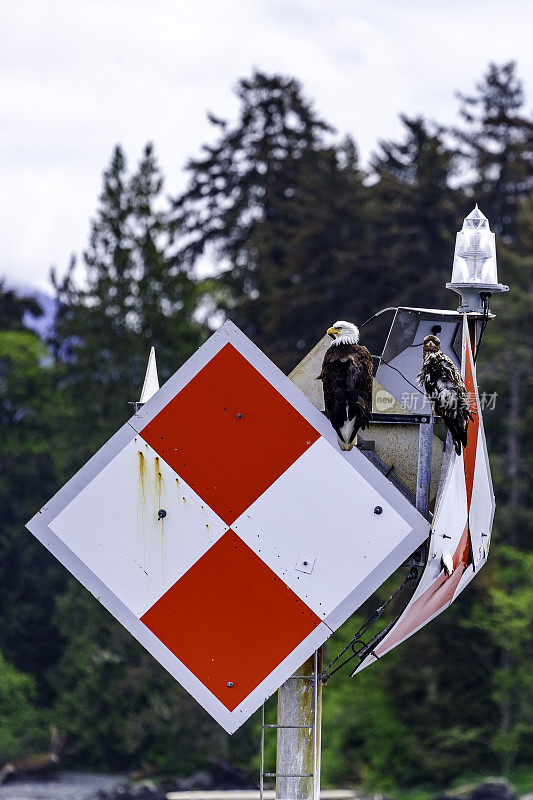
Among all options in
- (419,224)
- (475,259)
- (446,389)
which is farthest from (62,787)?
(475,259)

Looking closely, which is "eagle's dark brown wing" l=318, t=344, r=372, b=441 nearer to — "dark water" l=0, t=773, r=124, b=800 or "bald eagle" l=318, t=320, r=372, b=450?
"bald eagle" l=318, t=320, r=372, b=450

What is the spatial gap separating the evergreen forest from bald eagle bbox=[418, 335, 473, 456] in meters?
29.1

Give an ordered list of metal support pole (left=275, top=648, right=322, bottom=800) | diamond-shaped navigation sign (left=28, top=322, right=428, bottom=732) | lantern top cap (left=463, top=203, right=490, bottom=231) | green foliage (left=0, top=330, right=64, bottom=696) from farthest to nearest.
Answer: green foliage (left=0, top=330, right=64, bottom=696), lantern top cap (left=463, top=203, right=490, bottom=231), metal support pole (left=275, top=648, right=322, bottom=800), diamond-shaped navigation sign (left=28, top=322, right=428, bottom=732)

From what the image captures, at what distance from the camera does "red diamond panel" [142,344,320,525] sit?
3.64m

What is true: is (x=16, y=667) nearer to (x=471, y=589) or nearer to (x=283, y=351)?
(x=283, y=351)

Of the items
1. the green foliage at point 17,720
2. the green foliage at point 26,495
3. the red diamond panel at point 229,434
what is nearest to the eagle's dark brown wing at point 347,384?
the red diamond panel at point 229,434

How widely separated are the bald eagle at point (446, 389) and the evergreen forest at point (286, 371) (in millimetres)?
29132

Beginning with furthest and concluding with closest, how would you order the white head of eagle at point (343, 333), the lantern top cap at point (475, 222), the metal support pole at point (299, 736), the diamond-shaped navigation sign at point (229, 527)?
the lantern top cap at point (475, 222), the white head of eagle at point (343, 333), the metal support pole at point (299, 736), the diamond-shaped navigation sign at point (229, 527)


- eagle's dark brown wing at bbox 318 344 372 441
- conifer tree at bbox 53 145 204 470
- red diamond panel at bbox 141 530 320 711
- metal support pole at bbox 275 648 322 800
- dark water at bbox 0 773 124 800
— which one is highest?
conifer tree at bbox 53 145 204 470

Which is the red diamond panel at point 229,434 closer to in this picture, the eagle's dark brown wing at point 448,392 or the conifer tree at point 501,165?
the eagle's dark brown wing at point 448,392

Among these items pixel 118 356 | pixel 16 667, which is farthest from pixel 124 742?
pixel 118 356

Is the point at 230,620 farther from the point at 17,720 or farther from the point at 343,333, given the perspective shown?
the point at 17,720

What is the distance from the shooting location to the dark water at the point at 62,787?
3891cm

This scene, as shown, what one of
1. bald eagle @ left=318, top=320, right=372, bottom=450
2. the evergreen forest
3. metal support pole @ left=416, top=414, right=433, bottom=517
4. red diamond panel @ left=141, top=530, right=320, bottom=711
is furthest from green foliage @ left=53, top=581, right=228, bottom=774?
red diamond panel @ left=141, top=530, right=320, bottom=711
